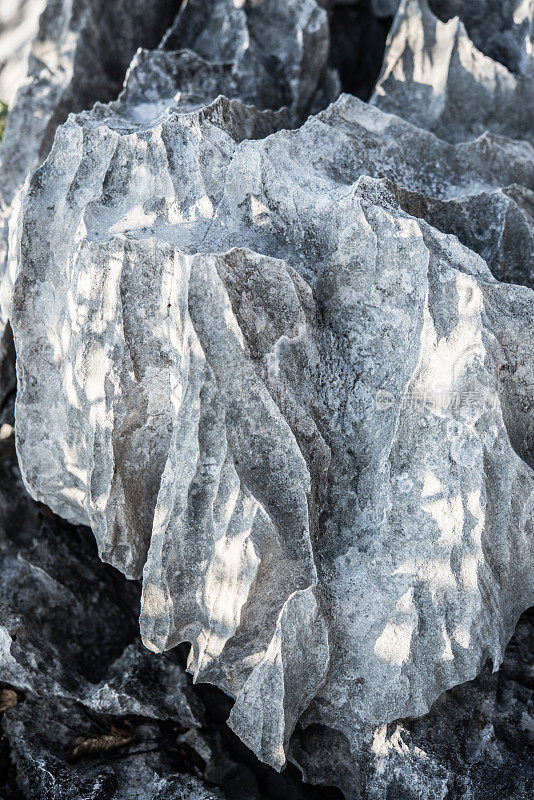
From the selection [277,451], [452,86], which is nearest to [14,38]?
[452,86]

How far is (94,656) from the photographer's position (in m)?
3.15

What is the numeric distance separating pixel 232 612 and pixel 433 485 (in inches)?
30.7

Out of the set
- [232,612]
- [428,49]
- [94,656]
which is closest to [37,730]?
[94,656]

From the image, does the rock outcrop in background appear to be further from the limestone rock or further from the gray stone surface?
the gray stone surface

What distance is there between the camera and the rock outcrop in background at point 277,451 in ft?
7.93

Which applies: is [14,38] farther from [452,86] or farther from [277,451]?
[277,451]

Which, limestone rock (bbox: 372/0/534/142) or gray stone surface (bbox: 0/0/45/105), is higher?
Result: gray stone surface (bbox: 0/0/45/105)

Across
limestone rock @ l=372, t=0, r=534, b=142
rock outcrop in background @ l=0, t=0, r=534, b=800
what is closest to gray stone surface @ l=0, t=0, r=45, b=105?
rock outcrop in background @ l=0, t=0, r=534, b=800

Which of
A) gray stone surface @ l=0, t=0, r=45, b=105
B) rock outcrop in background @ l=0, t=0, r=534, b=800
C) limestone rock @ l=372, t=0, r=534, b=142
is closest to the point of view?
rock outcrop in background @ l=0, t=0, r=534, b=800

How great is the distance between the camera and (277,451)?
244 cm

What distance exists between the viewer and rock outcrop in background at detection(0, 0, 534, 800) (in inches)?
95.2

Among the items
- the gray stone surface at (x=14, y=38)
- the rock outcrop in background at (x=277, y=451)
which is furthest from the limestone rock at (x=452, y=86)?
the gray stone surface at (x=14, y=38)

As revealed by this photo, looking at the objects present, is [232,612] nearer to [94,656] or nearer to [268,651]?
[268,651]

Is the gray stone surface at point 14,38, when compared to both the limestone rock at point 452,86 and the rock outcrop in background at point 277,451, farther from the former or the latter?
the limestone rock at point 452,86
